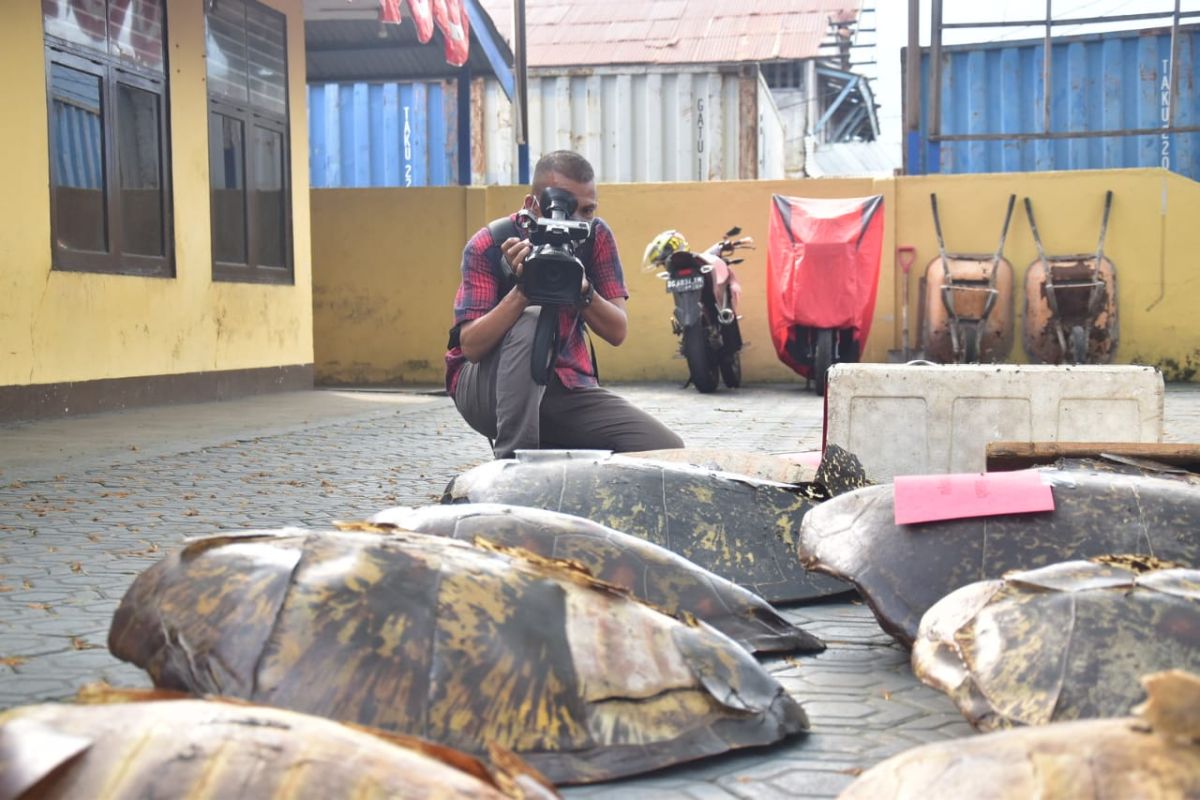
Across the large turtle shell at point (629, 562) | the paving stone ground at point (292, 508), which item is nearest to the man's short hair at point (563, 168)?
the paving stone ground at point (292, 508)

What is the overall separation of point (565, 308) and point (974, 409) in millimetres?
1546

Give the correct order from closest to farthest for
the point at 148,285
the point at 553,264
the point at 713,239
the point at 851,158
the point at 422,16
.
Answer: the point at 553,264
the point at 148,285
the point at 422,16
the point at 713,239
the point at 851,158

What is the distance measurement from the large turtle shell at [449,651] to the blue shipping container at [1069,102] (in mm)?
13791

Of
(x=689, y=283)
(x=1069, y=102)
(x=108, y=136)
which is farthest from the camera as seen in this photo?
(x=1069, y=102)

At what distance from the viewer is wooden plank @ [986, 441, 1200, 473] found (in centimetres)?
372

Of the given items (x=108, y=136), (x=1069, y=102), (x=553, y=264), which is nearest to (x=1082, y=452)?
(x=553, y=264)

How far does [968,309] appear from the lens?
12953 millimetres

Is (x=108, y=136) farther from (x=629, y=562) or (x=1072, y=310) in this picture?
(x=1072, y=310)

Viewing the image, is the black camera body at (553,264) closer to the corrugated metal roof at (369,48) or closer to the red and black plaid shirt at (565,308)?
the red and black plaid shirt at (565,308)

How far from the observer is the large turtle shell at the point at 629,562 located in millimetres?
2949

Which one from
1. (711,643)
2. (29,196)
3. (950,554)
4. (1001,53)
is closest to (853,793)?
(711,643)

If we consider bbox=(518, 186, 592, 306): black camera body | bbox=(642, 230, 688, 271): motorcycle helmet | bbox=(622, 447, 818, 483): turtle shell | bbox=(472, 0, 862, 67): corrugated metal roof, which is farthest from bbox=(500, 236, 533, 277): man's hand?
bbox=(472, 0, 862, 67): corrugated metal roof

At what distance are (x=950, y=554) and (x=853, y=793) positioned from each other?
4.69 ft

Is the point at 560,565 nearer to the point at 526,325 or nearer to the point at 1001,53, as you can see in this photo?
the point at 526,325
